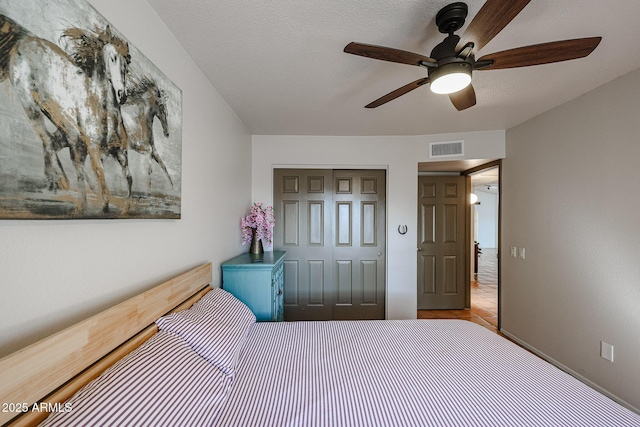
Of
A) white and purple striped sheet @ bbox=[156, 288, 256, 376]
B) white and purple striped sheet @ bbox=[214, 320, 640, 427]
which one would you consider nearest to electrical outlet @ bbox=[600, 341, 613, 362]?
white and purple striped sheet @ bbox=[214, 320, 640, 427]

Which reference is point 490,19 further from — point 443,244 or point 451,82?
point 443,244

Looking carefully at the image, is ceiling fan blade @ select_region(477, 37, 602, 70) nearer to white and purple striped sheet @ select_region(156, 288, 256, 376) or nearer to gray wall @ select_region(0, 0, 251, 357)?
gray wall @ select_region(0, 0, 251, 357)

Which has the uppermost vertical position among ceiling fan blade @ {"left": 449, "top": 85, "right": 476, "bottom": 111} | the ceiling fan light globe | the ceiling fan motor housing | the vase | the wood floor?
the ceiling fan motor housing

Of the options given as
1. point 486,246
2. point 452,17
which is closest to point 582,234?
point 452,17

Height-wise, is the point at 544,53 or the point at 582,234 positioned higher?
the point at 544,53

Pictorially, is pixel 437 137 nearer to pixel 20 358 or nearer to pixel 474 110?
pixel 474 110

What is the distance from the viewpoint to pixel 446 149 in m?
3.21

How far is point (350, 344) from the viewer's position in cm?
150

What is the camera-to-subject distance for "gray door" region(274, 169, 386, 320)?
11.0 feet

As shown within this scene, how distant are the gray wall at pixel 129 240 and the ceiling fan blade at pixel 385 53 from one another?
0.98m

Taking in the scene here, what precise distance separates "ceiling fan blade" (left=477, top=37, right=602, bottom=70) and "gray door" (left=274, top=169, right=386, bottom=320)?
84.8 inches

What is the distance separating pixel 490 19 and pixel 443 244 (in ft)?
10.9

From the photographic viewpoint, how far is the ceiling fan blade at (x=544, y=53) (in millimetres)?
1113

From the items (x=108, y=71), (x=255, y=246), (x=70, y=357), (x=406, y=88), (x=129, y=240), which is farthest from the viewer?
(x=255, y=246)
